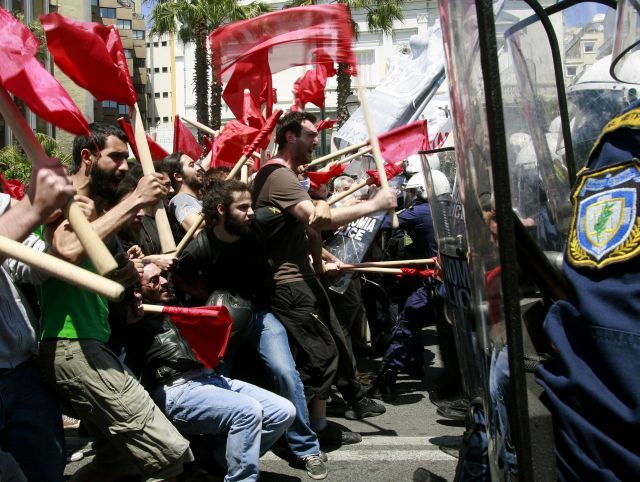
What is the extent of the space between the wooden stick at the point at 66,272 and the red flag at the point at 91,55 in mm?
1469

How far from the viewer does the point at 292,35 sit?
16.1ft

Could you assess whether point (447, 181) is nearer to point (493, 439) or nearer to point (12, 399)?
point (493, 439)

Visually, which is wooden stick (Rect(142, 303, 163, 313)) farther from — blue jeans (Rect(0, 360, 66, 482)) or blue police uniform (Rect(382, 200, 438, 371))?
blue police uniform (Rect(382, 200, 438, 371))

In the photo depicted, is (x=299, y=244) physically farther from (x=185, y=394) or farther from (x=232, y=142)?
(x=185, y=394)

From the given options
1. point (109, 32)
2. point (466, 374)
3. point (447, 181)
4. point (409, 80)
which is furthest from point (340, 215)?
point (409, 80)

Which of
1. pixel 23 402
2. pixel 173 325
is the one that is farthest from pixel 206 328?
pixel 23 402

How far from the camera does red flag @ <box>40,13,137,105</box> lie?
3.15 m

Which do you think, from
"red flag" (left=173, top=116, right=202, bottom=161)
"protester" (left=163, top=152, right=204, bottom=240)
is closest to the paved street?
"protester" (left=163, top=152, right=204, bottom=240)

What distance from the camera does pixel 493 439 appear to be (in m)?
1.66

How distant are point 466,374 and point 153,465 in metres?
1.38

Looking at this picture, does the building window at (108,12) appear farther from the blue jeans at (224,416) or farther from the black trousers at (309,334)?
the blue jeans at (224,416)

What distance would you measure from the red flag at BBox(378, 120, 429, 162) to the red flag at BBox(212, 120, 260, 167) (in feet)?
5.27

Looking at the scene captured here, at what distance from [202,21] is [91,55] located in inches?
1027

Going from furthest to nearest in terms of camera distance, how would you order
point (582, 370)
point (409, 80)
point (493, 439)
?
point (409, 80) < point (493, 439) < point (582, 370)
